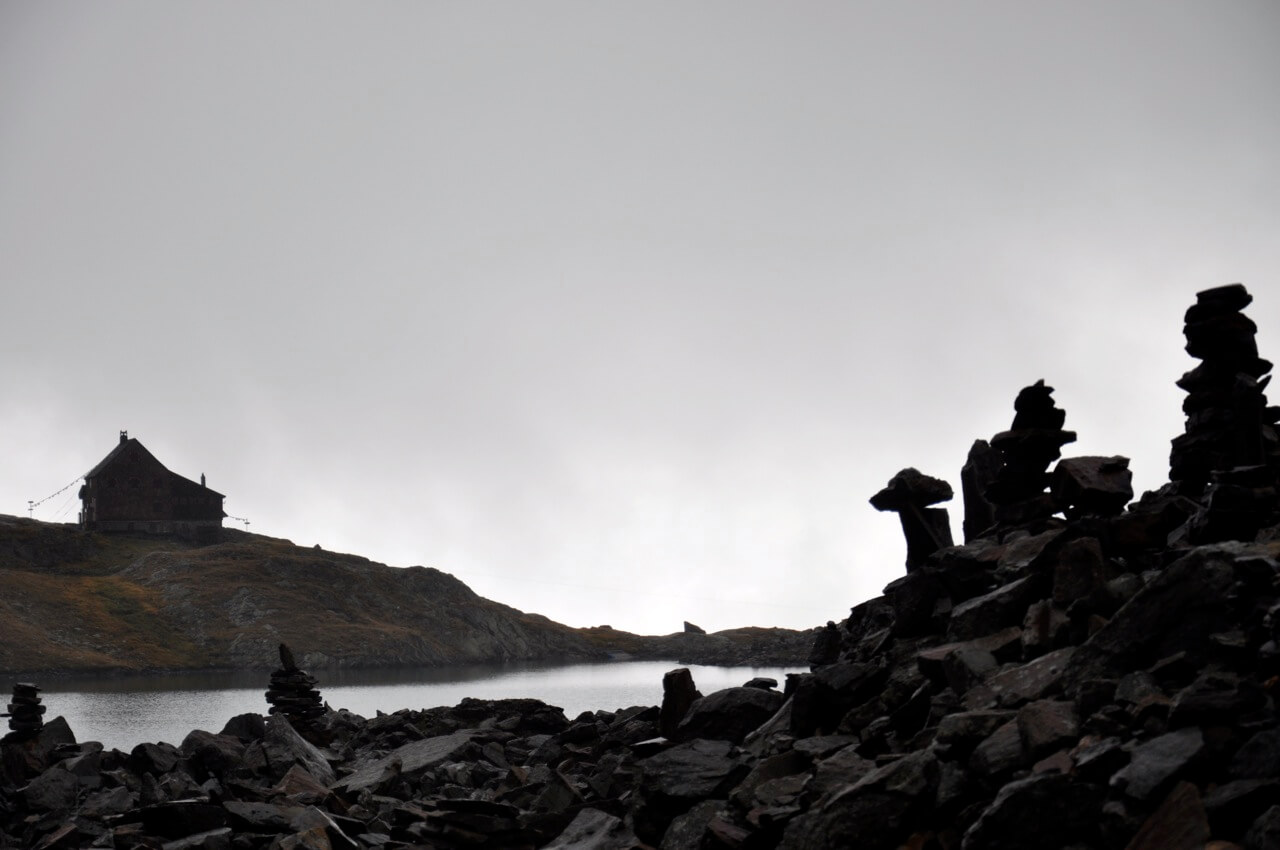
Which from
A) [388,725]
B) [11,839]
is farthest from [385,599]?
[11,839]

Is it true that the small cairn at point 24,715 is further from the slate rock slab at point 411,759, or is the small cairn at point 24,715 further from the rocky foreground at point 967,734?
the slate rock slab at point 411,759

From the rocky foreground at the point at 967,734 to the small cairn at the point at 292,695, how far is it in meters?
7.58

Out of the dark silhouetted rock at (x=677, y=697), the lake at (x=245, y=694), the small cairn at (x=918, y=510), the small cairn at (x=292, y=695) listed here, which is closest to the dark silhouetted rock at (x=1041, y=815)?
the dark silhouetted rock at (x=677, y=697)

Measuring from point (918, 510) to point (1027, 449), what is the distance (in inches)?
119

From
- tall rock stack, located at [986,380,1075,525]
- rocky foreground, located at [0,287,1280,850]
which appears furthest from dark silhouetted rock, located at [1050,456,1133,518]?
tall rock stack, located at [986,380,1075,525]

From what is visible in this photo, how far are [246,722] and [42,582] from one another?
125 m

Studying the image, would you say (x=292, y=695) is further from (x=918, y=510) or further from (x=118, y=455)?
(x=118, y=455)

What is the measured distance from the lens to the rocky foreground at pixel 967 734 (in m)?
12.2

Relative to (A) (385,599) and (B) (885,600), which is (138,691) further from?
(B) (885,600)

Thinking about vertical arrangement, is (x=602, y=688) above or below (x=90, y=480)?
below

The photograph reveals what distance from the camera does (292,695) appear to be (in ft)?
135

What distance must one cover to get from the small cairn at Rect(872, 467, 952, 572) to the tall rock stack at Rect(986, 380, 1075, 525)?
1607 mm

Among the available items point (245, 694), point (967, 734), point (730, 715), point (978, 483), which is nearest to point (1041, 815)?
point (967, 734)

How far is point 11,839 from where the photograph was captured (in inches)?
1073
